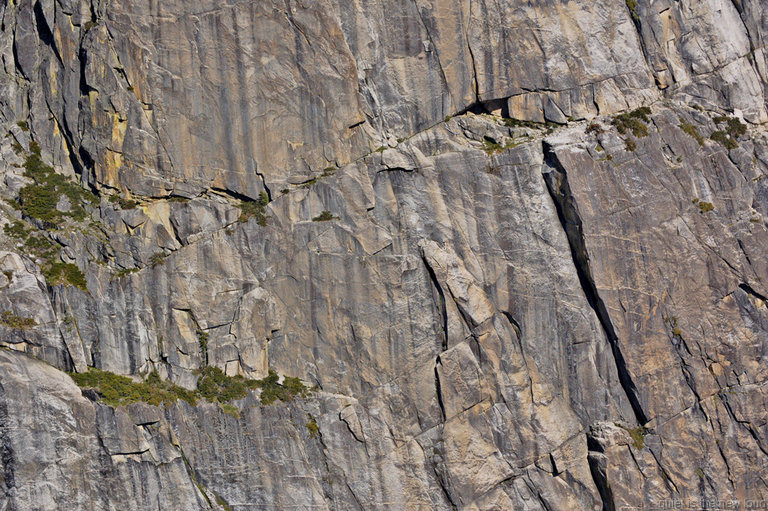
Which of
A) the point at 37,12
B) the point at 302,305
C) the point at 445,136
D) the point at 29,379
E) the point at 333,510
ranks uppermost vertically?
the point at 37,12

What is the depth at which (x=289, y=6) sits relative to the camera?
1378 inches

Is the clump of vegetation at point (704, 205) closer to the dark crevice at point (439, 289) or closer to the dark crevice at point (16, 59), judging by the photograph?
the dark crevice at point (439, 289)

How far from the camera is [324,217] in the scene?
114 feet

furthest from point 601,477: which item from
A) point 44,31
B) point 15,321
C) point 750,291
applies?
point 44,31

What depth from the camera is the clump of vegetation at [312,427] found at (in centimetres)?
3438

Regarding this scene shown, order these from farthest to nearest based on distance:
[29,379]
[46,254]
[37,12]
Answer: [37,12] < [46,254] < [29,379]

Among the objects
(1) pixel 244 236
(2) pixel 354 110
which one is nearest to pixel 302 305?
(1) pixel 244 236

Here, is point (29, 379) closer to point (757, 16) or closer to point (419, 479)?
point (419, 479)

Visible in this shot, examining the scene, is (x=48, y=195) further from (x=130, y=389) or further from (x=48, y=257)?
(x=130, y=389)

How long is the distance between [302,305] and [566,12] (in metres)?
17.1

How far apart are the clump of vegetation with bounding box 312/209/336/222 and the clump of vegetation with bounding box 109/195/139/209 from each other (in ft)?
25.2

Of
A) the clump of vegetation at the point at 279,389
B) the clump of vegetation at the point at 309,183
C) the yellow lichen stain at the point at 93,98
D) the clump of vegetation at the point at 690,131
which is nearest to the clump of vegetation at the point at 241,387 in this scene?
the clump of vegetation at the point at 279,389

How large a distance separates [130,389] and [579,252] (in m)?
19.3

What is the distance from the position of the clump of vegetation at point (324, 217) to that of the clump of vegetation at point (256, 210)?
216 cm
